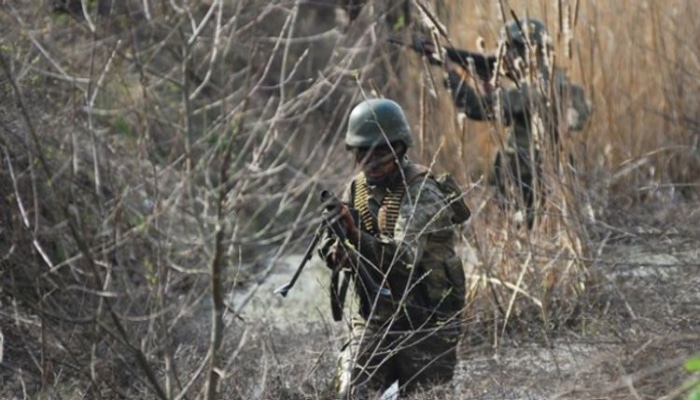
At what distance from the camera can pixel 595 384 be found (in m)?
5.15

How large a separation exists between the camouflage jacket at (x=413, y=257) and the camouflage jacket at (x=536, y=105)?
55.4 inches

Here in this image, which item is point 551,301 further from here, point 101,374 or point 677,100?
point 677,100

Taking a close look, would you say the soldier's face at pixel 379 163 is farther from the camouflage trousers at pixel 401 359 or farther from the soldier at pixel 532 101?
the soldier at pixel 532 101

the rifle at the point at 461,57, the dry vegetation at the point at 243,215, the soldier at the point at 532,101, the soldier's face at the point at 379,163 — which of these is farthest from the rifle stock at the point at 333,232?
the rifle at the point at 461,57

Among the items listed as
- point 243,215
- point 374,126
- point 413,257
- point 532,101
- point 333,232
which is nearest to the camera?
point 333,232

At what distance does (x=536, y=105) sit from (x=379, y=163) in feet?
6.36

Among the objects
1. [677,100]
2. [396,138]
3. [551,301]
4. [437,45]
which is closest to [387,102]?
[396,138]

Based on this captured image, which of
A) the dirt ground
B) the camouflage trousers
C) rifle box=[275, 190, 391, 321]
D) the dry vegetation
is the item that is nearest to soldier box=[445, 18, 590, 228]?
the dry vegetation

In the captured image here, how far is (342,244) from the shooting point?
589 cm

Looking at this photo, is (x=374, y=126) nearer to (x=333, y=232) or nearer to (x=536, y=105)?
(x=333, y=232)

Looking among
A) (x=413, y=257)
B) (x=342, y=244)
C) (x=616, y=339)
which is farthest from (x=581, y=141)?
(x=342, y=244)

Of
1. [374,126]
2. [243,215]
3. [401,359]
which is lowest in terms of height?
[243,215]

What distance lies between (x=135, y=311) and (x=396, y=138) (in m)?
1.69

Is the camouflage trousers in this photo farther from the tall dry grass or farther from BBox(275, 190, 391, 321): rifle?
the tall dry grass
